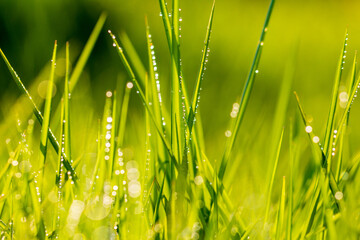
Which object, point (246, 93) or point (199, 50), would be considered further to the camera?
point (199, 50)

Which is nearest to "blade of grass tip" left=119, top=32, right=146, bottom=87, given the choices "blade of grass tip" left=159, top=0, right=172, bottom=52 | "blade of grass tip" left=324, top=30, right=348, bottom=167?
"blade of grass tip" left=159, top=0, right=172, bottom=52

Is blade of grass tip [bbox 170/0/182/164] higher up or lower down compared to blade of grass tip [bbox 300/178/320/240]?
higher up

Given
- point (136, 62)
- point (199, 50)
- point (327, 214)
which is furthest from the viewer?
point (199, 50)

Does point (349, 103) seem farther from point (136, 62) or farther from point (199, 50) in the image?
point (199, 50)

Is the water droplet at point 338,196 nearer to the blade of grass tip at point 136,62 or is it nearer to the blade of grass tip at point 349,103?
the blade of grass tip at point 349,103

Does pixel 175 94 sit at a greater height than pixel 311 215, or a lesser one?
greater

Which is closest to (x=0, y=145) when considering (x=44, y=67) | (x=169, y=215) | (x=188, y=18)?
(x=169, y=215)

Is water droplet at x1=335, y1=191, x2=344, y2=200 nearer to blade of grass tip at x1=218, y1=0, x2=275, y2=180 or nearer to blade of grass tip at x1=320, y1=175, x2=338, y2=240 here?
blade of grass tip at x1=320, y1=175, x2=338, y2=240

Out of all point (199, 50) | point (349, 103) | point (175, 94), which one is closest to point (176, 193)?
point (175, 94)
